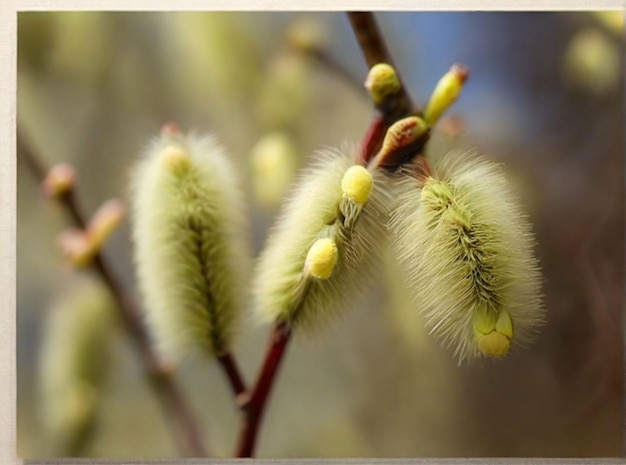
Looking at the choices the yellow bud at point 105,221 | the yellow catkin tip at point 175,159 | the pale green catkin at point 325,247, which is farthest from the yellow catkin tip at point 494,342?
the yellow bud at point 105,221

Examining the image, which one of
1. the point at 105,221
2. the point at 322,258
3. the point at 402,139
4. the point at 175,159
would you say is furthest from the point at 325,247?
the point at 105,221

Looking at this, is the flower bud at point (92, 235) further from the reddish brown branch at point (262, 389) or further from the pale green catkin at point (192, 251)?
the reddish brown branch at point (262, 389)

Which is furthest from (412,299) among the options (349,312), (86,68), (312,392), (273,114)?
(86,68)

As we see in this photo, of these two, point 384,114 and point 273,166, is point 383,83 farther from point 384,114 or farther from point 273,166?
point 273,166

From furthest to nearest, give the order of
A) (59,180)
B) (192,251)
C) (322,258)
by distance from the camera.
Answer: (59,180), (192,251), (322,258)

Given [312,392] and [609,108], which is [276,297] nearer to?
[312,392]
